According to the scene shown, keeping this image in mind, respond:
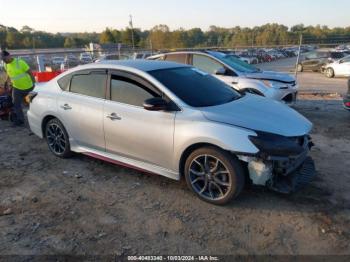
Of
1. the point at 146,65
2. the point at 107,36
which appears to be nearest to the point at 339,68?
the point at 146,65

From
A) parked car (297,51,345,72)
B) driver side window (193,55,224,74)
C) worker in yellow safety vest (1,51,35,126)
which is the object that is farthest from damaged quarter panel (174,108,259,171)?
parked car (297,51,345,72)

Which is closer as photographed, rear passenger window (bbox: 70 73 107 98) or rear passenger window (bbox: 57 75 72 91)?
rear passenger window (bbox: 70 73 107 98)

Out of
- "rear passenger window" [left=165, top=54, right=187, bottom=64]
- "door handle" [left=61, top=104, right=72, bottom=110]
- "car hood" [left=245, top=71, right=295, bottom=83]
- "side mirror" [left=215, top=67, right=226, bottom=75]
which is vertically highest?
"rear passenger window" [left=165, top=54, right=187, bottom=64]

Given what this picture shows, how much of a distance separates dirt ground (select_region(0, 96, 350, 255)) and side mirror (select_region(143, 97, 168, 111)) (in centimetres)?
113

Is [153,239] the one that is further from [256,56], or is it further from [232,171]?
[256,56]

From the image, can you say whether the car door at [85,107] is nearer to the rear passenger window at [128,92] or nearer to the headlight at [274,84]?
the rear passenger window at [128,92]

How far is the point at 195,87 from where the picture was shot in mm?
4656

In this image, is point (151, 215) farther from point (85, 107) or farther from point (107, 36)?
point (107, 36)

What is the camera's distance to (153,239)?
3.51 metres

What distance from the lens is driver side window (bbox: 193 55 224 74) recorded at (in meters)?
8.55

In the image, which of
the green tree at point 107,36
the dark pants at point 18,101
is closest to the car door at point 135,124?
the dark pants at point 18,101

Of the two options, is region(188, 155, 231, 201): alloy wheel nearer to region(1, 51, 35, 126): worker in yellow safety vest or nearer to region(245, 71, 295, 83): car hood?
region(245, 71, 295, 83): car hood

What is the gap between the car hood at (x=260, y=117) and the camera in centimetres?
390

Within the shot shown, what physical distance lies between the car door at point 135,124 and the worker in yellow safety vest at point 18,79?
393 cm
